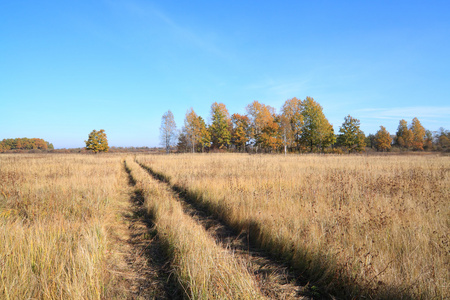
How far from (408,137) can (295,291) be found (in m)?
76.6

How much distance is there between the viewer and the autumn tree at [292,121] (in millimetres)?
42581

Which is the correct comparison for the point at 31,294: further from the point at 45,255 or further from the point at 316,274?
the point at 316,274

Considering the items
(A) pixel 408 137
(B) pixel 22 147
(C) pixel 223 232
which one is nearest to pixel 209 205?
(C) pixel 223 232

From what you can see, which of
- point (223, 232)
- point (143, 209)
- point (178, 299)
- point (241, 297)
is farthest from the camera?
point (143, 209)

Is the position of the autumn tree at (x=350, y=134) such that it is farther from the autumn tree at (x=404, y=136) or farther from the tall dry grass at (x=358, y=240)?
the tall dry grass at (x=358, y=240)

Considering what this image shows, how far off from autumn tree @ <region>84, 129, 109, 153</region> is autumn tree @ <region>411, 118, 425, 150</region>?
9313 cm

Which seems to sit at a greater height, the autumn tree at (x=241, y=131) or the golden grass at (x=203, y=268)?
the autumn tree at (x=241, y=131)

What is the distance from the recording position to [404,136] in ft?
193

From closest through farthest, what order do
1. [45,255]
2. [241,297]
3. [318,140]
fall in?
[241,297] → [45,255] → [318,140]

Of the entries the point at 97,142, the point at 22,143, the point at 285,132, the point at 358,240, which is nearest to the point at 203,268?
the point at 358,240

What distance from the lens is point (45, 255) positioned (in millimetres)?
2932

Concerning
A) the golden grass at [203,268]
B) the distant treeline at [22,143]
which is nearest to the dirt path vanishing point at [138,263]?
the golden grass at [203,268]

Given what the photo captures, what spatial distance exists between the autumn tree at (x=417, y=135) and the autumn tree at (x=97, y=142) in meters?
93.1

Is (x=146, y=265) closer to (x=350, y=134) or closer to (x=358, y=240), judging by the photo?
(x=358, y=240)
